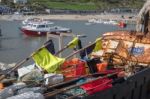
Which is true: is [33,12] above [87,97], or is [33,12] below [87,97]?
below

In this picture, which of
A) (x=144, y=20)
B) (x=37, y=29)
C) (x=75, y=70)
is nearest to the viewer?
(x=75, y=70)

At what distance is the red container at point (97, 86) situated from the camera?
46.0 ft

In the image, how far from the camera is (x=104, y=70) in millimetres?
16547

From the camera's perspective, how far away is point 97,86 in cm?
1434

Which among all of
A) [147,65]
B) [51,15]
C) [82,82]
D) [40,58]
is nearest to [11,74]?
[40,58]

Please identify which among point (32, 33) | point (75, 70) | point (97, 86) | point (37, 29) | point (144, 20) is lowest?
point (32, 33)

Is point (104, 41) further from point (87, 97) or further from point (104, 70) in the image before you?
point (87, 97)

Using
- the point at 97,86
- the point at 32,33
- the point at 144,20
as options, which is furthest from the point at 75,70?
the point at 32,33

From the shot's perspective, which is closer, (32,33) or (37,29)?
(32,33)

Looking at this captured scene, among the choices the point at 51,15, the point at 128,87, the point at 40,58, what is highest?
the point at 40,58

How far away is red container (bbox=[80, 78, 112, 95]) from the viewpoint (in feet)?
46.0

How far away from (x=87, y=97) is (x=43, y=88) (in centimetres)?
125

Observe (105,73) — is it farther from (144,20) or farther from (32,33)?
(32,33)

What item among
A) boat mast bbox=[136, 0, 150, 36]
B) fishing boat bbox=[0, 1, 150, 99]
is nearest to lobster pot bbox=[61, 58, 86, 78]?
fishing boat bbox=[0, 1, 150, 99]
